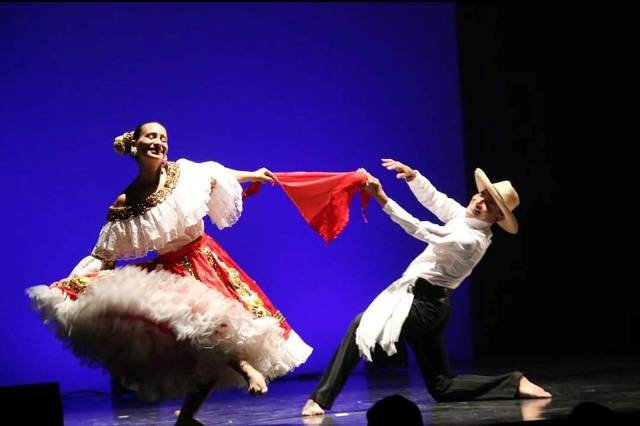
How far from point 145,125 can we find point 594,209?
389 centimetres

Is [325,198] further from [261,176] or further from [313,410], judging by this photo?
[313,410]

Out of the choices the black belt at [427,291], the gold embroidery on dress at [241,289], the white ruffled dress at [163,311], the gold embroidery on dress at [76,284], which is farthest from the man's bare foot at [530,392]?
the gold embroidery on dress at [76,284]

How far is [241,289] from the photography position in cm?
389

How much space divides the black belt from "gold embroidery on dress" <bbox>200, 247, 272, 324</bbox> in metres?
0.79

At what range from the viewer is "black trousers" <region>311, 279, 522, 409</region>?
4.29m

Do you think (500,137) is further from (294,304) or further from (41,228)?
(41,228)

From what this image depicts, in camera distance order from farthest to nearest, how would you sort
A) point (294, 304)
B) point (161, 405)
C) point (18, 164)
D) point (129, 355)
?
point (294, 304) → point (18, 164) → point (161, 405) → point (129, 355)

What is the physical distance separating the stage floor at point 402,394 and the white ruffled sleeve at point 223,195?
926 mm

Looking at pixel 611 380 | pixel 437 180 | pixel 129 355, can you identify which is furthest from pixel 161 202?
pixel 437 180

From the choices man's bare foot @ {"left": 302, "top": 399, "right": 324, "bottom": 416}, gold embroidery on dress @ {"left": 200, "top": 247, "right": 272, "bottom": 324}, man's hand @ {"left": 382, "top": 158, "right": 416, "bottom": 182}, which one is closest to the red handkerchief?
man's hand @ {"left": 382, "top": 158, "right": 416, "bottom": 182}

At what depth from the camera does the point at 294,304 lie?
671cm

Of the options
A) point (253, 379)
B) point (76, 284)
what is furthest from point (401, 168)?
point (76, 284)

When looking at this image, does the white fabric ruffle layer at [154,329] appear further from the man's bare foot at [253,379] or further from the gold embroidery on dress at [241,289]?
the gold embroidery on dress at [241,289]

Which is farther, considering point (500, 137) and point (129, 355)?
point (500, 137)
